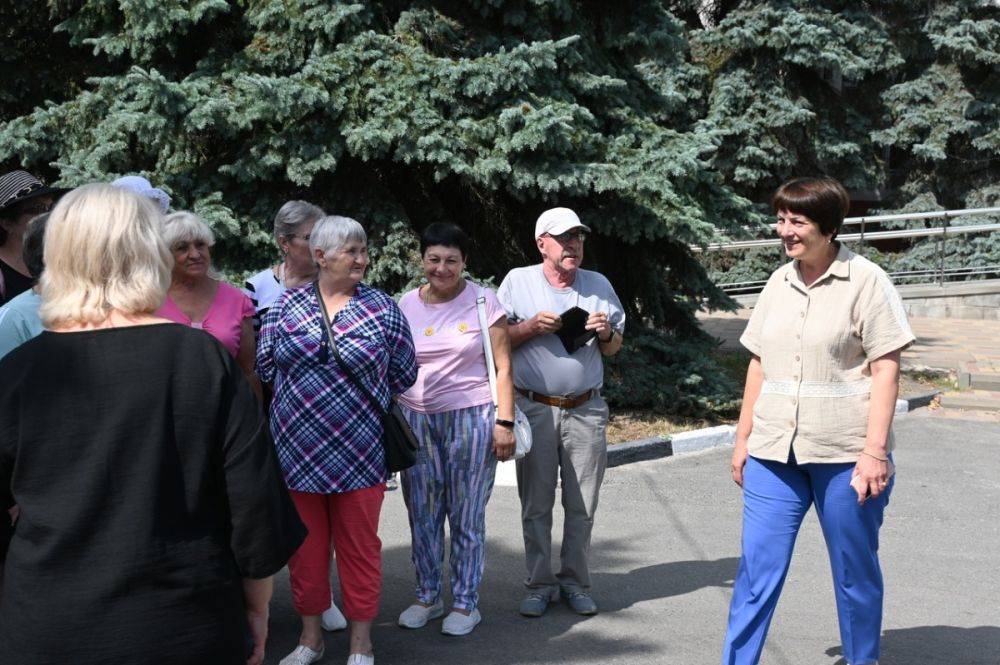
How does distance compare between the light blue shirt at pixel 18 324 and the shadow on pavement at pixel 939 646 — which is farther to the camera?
the shadow on pavement at pixel 939 646

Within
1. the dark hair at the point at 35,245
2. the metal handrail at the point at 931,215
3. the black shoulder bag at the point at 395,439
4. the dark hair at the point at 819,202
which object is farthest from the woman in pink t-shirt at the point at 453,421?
the metal handrail at the point at 931,215

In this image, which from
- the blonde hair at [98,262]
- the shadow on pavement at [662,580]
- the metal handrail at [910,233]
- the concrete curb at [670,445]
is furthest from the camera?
the metal handrail at [910,233]

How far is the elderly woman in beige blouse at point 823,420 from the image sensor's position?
3625 millimetres

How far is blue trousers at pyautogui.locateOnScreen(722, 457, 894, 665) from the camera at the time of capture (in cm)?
370

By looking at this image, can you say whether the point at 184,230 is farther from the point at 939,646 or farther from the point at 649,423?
the point at 649,423

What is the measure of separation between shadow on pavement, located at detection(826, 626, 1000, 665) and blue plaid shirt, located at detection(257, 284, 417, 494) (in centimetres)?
222

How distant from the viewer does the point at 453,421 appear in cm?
454

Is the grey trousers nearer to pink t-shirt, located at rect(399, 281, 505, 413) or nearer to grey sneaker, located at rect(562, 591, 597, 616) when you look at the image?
grey sneaker, located at rect(562, 591, 597, 616)

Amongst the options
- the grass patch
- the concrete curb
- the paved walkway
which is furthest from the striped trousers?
the paved walkway

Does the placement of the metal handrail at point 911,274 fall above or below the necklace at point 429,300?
below

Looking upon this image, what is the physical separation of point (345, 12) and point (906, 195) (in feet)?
51.8

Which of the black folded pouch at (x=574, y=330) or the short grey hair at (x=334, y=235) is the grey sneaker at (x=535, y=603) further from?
the short grey hair at (x=334, y=235)

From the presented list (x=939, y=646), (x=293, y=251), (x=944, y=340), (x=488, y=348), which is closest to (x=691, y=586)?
(x=939, y=646)

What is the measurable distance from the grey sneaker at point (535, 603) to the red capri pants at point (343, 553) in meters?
0.92
